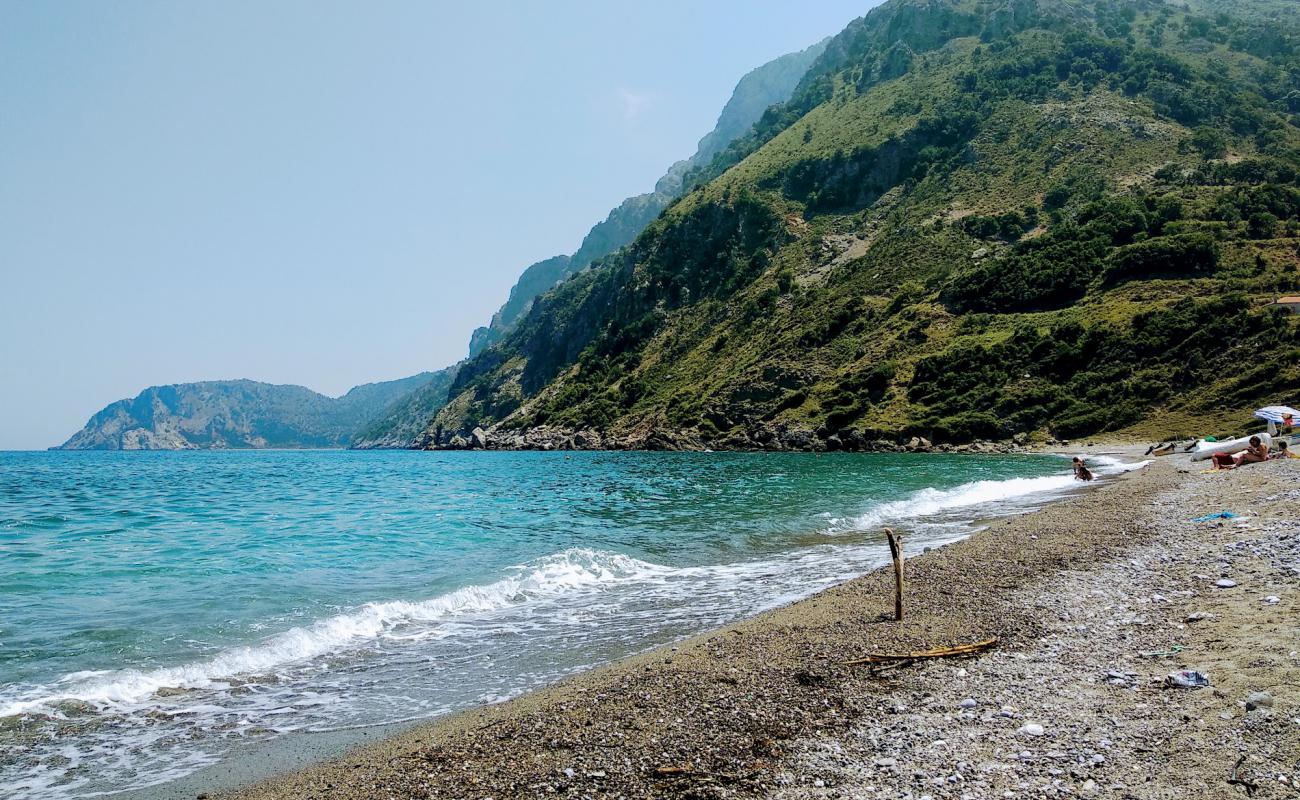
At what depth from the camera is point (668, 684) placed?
1083 centimetres

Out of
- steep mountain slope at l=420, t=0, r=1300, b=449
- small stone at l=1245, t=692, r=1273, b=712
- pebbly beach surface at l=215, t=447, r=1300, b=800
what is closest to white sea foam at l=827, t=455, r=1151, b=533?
pebbly beach surface at l=215, t=447, r=1300, b=800

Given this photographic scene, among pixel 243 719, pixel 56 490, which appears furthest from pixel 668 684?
pixel 56 490

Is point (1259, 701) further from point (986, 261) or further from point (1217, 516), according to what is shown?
point (986, 261)

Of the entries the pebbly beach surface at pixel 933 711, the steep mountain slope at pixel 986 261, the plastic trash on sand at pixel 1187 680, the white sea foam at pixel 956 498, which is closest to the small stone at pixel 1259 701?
the pebbly beach surface at pixel 933 711

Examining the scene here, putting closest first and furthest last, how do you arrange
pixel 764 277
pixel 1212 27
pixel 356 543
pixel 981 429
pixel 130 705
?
1. pixel 130 705
2. pixel 356 543
3. pixel 981 429
4. pixel 764 277
5. pixel 1212 27

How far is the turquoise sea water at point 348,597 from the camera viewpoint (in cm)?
1110

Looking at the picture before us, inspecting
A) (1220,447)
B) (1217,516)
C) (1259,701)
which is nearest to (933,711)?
(1259,701)

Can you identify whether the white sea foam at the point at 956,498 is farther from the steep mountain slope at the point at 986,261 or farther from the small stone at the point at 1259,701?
the steep mountain slope at the point at 986,261

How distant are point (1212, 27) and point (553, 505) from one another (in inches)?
9436

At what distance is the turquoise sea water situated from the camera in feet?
36.4

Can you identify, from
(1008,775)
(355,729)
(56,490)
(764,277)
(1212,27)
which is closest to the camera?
(1008,775)

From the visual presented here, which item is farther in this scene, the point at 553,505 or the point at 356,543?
the point at 553,505

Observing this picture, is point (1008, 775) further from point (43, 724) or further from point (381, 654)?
point (43, 724)

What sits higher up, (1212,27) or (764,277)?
(1212,27)
